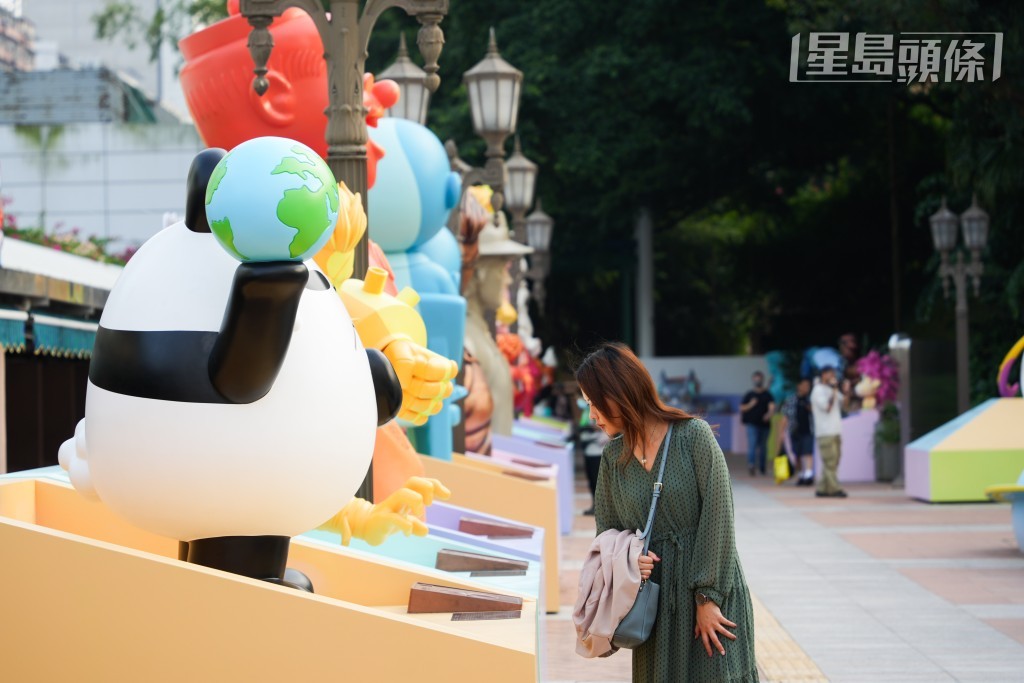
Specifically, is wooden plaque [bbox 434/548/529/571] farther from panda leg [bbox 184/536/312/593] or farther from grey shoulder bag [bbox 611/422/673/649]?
grey shoulder bag [bbox 611/422/673/649]

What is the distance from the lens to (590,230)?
1030 inches

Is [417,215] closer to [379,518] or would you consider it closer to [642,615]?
[379,518]

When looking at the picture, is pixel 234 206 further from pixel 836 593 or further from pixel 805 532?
pixel 805 532

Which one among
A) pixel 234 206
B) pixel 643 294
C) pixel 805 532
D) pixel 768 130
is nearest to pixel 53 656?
pixel 234 206

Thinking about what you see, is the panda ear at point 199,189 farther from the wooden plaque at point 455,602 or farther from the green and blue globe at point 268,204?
the wooden plaque at point 455,602

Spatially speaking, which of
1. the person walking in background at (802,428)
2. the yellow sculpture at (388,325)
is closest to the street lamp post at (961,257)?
the person walking in background at (802,428)

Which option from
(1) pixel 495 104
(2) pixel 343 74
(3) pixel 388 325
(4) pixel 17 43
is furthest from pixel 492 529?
(4) pixel 17 43

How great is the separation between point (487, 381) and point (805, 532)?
4.34 metres

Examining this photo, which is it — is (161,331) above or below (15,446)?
above

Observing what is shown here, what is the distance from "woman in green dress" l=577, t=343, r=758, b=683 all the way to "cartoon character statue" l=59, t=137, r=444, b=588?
2.60ft

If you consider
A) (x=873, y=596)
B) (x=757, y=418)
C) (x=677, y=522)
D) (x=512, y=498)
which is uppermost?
(x=677, y=522)

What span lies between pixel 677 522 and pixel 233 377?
130cm

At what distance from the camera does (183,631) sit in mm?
3615

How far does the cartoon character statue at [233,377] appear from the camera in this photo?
11.9 feet
